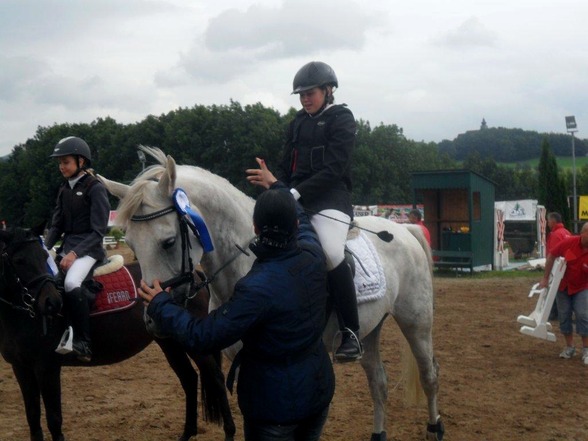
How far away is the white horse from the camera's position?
3.29 m

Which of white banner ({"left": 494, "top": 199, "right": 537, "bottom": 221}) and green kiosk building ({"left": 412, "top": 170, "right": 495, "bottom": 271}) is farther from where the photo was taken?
white banner ({"left": 494, "top": 199, "right": 537, "bottom": 221})

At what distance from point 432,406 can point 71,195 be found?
3.55 m

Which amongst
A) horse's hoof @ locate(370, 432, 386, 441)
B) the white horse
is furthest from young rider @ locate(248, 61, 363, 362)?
horse's hoof @ locate(370, 432, 386, 441)

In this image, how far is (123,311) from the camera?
5.48 metres

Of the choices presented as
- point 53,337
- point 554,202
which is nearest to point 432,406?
point 53,337

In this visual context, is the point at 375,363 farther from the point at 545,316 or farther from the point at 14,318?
the point at 545,316

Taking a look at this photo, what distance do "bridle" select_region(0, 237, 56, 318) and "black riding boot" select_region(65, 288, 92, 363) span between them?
24 centimetres

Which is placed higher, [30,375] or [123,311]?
[123,311]

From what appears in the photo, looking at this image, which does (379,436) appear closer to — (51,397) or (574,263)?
(51,397)

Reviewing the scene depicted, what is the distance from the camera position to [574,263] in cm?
867

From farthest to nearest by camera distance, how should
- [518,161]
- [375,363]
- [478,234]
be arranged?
[518,161] → [478,234] → [375,363]

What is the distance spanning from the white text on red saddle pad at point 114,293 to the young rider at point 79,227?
0.49ft

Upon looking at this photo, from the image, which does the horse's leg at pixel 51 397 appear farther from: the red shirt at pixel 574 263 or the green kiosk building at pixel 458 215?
the green kiosk building at pixel 458 215

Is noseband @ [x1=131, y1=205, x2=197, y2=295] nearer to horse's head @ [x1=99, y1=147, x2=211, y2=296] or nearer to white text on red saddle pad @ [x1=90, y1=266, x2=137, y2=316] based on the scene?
horse's head @ [x1=99, y1=147, x2=211, y2=296]
